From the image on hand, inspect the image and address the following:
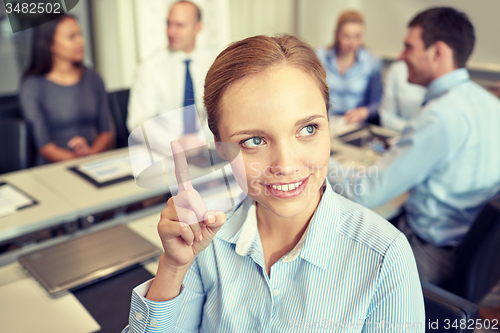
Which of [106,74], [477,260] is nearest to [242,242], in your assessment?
[477,260]

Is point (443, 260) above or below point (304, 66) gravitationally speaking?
below

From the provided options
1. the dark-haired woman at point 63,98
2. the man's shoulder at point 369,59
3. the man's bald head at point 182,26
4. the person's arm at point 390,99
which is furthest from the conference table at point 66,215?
the man's shoulder at point 369,59

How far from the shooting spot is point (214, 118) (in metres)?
0.73

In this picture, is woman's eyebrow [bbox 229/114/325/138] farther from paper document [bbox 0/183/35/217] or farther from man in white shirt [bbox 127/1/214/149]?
man in white shirt [bbox 127/1/214/149]

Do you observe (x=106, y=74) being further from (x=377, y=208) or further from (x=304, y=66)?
(x=304, y=66)

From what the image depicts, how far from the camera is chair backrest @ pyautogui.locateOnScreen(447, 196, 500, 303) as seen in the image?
1.26 m

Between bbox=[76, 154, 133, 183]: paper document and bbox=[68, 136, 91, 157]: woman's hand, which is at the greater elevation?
bbox=[76, 154, 133, 183]: paper document

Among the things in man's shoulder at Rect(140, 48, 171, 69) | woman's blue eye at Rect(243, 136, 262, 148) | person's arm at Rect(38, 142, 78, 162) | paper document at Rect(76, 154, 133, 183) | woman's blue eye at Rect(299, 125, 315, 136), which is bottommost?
person's arm at Rect(38, 142, 78, 162)

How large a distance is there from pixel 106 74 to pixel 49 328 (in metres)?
3.91

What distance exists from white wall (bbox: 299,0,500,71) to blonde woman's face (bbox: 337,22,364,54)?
267 millimetres

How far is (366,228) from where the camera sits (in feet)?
2.64

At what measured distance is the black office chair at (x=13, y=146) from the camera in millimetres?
2180

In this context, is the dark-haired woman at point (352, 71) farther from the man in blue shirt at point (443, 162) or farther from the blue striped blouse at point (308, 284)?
the blue striped blouse at point (308, 284)

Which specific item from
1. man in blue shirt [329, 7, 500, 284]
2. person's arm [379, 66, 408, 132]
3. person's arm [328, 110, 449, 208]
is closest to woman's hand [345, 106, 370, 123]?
person's arm [379, 66, 408, 132]
